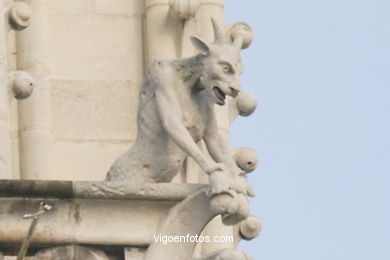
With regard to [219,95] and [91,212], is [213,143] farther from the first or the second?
[91,212]

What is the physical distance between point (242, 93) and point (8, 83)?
2038 millimetres

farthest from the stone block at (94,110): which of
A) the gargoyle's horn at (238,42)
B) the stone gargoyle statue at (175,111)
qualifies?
the gargoyle's horn at (238,42)

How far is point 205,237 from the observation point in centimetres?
10375

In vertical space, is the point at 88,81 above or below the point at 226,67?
above

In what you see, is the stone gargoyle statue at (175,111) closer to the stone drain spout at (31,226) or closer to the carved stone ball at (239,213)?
the carved stone ball at (239,213)

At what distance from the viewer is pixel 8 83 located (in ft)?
338

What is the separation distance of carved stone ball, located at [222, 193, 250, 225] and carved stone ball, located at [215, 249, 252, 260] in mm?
232

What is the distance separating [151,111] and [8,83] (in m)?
1.20

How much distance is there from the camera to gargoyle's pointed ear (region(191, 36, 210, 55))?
336 feet

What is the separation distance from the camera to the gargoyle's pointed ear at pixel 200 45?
102 metres

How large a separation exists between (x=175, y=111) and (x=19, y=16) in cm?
176

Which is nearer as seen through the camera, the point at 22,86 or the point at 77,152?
the point at 22,86

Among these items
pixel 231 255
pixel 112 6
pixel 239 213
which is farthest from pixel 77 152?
pixel 239 213

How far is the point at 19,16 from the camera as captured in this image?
103562 mm
